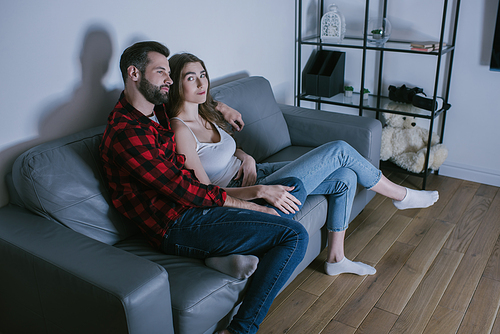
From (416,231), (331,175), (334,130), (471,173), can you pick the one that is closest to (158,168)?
(331,175)

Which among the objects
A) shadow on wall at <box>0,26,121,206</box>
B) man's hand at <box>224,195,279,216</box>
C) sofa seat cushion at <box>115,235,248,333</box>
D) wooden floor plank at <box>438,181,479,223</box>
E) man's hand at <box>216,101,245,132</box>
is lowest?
wooden floor plank at <box>438,181,479,223</box>

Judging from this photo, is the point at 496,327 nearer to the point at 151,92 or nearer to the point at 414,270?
the point at 414,270

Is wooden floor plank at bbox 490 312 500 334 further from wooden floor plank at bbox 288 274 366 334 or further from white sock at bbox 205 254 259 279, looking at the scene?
white sock at bbox 205 254 259 279

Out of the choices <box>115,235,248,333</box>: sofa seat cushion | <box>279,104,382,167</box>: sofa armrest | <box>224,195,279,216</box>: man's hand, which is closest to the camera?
<box>115,235,248,333</box>: sofa seat cushion

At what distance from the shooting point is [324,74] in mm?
3271

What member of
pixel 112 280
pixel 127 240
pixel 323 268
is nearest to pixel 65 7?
pixel 127 240

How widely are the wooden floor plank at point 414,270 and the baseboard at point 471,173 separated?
734mm

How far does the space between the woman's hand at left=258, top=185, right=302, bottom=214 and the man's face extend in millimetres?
540

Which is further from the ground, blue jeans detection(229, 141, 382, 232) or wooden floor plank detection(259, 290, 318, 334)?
blue jeans detection(229, 141, 382, 232)

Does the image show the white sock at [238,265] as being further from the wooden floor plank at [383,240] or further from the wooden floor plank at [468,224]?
the wooden floor plank at [468,224]

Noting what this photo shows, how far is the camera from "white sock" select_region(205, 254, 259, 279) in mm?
1496

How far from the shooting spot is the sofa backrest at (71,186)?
155 centimetres

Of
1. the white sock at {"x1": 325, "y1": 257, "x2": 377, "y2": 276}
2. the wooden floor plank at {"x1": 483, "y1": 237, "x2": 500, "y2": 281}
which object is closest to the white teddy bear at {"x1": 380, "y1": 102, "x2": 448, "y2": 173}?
the wooden floor plank at {"x1": 483, "y1": 237, "x2": 500, "y2": 281}

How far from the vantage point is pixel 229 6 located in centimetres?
258
